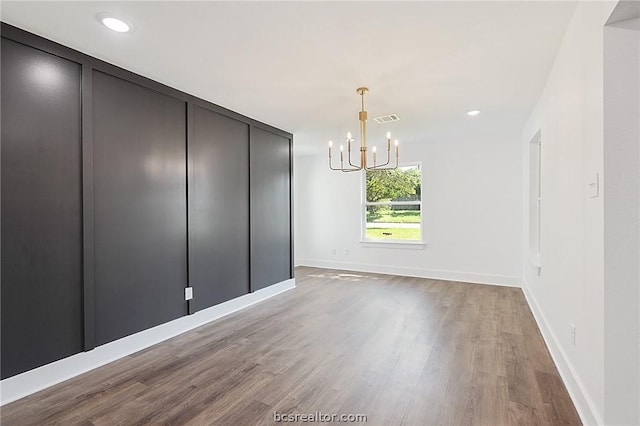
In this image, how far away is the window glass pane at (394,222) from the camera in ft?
19.6

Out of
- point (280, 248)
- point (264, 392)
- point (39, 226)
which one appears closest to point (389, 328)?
point (264, 392)

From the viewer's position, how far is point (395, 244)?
6.08 metres

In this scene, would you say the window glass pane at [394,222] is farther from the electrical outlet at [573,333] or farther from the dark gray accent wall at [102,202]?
the electrical outlet at [573,333]

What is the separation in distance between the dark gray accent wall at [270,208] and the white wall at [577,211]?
3259mm

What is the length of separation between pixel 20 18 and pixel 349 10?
2.09m

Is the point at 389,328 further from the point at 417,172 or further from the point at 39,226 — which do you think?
the point at 417,172

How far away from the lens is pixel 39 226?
2221 mm

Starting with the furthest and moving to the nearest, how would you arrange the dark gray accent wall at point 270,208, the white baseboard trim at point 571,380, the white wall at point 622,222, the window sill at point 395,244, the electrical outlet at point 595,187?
the window sill at point 395,244, the dark gray accent wall at point 270,208, the white baseboard trim at point 571,380, the electrical outlet at point 595,187, the white wall at point 622,222

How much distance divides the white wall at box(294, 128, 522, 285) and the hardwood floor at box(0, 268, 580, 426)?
5.21 feet

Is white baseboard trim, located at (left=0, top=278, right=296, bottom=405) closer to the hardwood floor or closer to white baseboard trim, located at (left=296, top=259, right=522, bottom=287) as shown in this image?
the hardwood floor

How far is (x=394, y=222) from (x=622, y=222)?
476cm

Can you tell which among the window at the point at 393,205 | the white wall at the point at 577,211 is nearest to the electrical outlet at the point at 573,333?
the white wall at the point at 577,211

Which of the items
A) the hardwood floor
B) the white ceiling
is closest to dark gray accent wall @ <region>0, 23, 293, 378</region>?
the white ceiling

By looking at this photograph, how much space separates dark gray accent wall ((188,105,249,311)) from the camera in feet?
11.3
